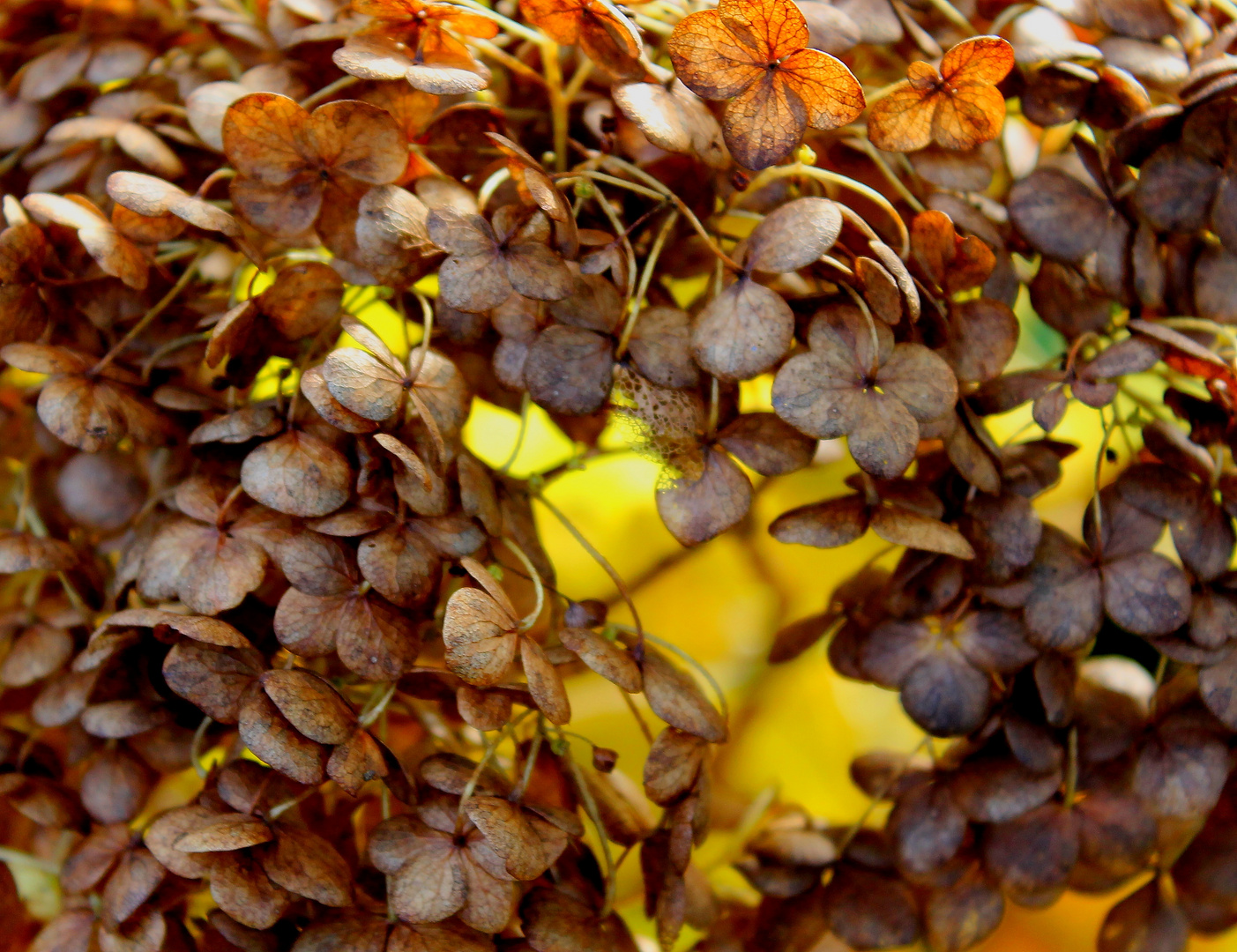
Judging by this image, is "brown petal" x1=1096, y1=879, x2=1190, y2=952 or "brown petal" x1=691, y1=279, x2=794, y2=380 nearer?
"brown petal" x1=691, y1=279, x2=794, y2=380

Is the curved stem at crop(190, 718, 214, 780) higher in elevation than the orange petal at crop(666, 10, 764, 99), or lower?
lower

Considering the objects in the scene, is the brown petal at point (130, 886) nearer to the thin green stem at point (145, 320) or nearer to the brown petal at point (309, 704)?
the brown petal at point (309, 704)

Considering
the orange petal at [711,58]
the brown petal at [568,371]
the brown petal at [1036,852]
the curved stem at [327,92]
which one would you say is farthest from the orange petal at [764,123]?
the brown petal at [1036,852]

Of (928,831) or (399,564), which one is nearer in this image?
(399,564)

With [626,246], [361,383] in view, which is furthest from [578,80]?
[361,383]

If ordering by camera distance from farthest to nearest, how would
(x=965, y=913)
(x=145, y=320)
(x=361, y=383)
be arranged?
(x=965, y=913), (x=145, y=320), (x=361, y=383)

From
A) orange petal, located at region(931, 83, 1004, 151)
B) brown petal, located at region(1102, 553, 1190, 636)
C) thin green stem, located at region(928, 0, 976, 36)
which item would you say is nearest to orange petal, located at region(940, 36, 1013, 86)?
orange petal, located at region(931, 83, 1004, 151)

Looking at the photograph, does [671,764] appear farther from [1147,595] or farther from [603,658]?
[1147,595]

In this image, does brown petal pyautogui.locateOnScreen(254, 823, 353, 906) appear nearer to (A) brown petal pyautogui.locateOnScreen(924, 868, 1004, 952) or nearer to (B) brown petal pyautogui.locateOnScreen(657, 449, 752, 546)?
(B) brown petal pyautogui.locateOnScreen(657, 449, 752, 546)

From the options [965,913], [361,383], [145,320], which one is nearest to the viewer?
[361,383]

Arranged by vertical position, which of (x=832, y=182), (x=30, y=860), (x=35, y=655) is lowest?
(x=30, y=860)

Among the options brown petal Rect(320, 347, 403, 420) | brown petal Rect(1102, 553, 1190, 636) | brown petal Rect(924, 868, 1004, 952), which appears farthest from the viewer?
brown petal Rect(924, 868, 1004, 952)

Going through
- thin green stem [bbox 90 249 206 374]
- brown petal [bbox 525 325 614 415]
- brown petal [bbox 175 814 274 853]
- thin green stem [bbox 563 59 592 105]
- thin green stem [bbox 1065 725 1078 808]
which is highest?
thin green stem [bbox 563 59 592 105]
